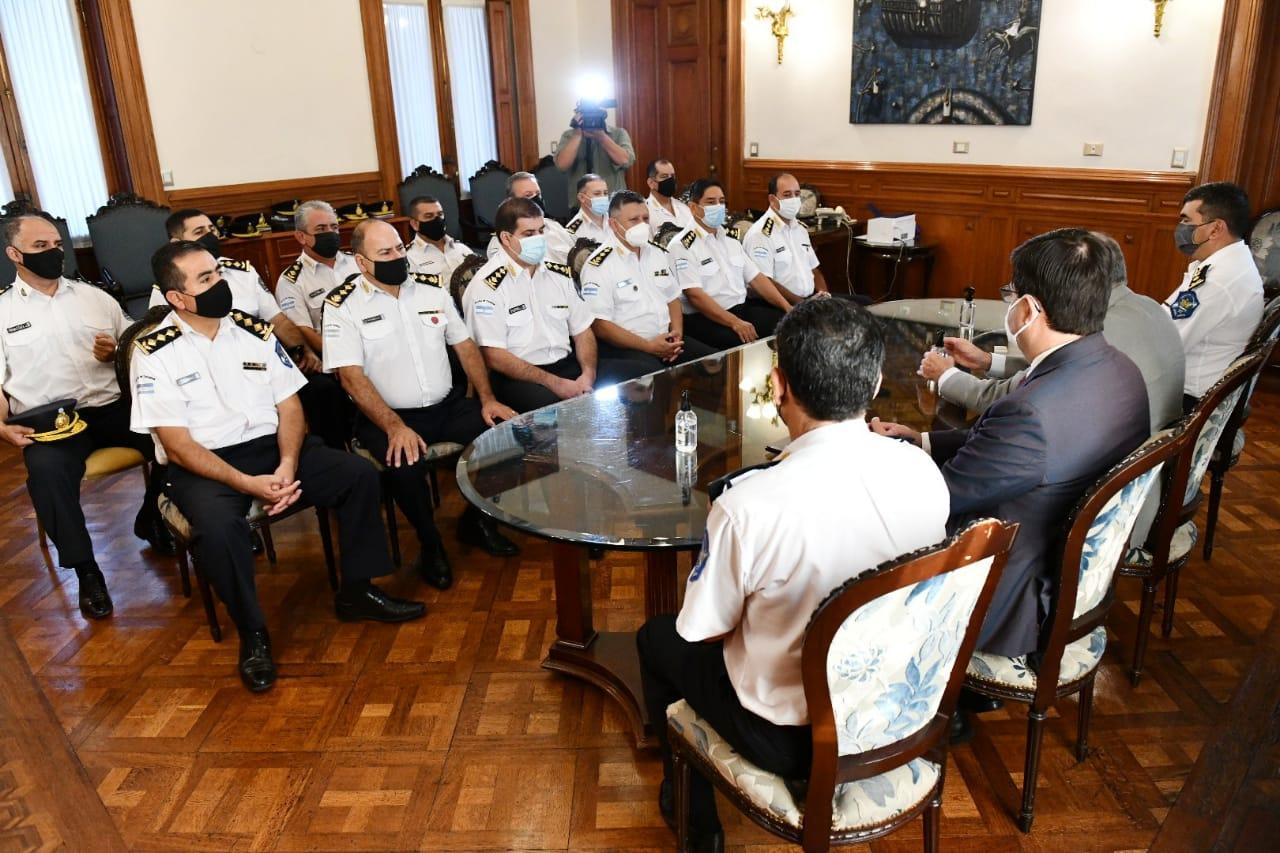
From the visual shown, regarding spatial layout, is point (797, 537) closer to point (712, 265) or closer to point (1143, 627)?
point (1143, 627)

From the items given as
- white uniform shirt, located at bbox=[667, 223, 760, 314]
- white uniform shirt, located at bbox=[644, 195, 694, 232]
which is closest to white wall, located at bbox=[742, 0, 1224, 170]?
white uniform shirt, located at bbox=[644, 195, 694, 232]

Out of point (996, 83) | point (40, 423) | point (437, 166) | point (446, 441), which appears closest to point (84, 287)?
point (40, 423)

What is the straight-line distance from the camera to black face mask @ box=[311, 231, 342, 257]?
4203mm

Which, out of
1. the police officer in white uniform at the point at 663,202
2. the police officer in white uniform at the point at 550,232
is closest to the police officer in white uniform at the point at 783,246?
the police officer in white uniform at the point at 663,202

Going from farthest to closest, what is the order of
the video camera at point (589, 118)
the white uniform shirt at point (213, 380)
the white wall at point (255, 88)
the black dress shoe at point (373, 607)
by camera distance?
the video camera at point (589, 118) < the white wall at point (255, 88) < the black dress shoe at point (373, 607) < the white uniform shirt at point (213, 380)

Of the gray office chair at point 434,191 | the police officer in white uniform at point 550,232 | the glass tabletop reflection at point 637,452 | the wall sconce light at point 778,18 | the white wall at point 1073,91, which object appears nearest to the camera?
the glass tabletop reflection at point 637,452

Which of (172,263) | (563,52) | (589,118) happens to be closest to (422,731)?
(172,263)

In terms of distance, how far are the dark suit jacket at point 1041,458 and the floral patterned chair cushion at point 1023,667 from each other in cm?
3

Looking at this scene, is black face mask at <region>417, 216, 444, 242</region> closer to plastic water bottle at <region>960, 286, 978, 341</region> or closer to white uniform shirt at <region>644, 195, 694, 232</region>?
white uniform shirt at <region>644, 195, 694, 232</region>

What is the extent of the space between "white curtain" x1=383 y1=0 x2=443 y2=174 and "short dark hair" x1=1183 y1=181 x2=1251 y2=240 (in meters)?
6.13

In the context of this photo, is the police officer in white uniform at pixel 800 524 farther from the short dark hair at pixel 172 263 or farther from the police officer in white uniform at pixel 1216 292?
the police officer in white uniform at pixel 1216 292

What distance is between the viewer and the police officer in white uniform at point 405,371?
3.29 metres

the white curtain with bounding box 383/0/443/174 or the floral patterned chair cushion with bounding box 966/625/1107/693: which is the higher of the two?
the white curtain with bounding box 383/0/443/174

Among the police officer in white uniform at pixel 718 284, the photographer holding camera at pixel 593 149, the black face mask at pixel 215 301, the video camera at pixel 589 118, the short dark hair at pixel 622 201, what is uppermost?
the video camera at pixel 589 118
